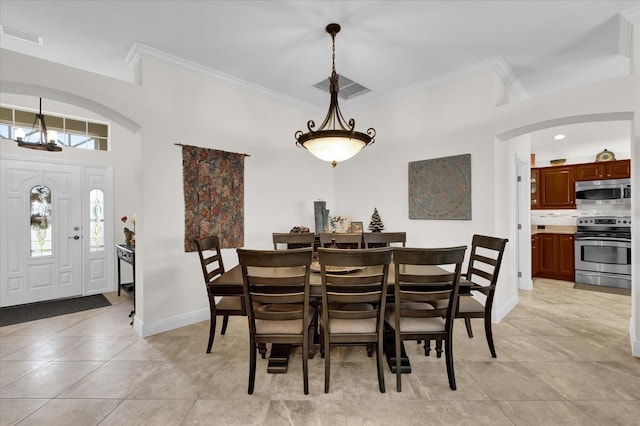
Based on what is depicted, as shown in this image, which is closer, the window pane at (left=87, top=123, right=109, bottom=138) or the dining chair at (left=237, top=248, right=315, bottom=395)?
the dining chair at (left=237, top=248, right=315, bottom=395)

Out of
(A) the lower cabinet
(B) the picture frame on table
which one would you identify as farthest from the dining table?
(A) the lower cabinet

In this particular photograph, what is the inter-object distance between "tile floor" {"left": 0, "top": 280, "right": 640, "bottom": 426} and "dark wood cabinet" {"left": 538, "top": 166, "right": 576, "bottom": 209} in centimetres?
308

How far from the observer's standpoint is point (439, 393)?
200cm

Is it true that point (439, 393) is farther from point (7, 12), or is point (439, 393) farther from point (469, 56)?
point (7, 12)

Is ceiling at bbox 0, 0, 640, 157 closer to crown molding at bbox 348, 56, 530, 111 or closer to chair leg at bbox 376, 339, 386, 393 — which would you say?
crown molding at bbox 348, 56, 530, 111

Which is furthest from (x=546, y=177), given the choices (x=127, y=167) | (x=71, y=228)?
(x=71, y=228)

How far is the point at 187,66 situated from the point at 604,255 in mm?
6760

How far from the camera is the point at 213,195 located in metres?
3.46

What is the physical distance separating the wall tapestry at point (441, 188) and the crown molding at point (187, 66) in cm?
227

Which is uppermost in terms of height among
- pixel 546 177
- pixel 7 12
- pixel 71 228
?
pixel 7 12

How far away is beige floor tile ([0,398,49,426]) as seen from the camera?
177 cm

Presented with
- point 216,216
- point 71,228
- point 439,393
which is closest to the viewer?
point 439,393

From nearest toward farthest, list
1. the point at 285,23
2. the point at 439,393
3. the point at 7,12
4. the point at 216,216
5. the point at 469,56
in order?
the point at 439,393, the point at 7,12, the point at 285,23, the point at 469,56, the point at 216,216

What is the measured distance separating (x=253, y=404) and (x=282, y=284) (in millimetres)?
826
